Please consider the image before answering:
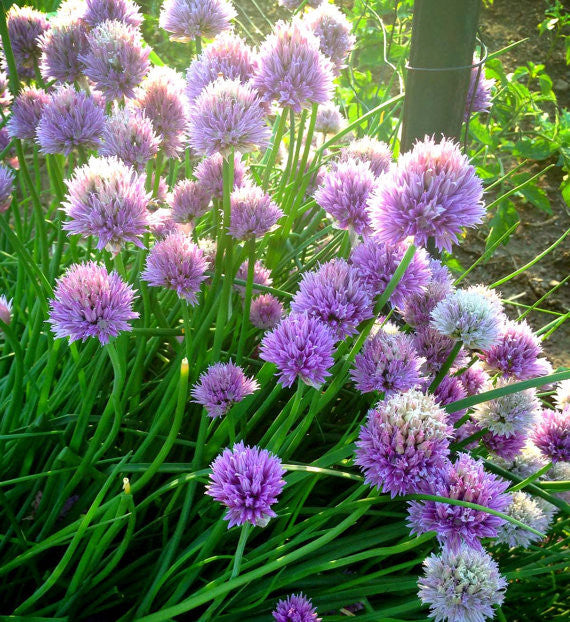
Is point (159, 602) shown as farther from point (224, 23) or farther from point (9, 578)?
point (224, 23)

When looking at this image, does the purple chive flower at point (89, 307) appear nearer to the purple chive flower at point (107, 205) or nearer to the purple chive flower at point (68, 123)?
the purple chive flower at point (107, 205)

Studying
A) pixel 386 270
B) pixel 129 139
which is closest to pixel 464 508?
pixel 386 270

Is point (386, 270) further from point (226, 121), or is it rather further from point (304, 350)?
point (226, 121)

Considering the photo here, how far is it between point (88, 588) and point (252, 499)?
1.06 ft

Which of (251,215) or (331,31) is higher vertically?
(331,31)

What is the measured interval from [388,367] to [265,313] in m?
0.27

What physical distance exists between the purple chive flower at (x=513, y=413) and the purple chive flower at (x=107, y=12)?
3.09ft

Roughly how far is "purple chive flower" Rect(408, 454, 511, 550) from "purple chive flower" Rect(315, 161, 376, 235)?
338 millimetres

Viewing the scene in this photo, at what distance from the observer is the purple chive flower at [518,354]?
36.1 inches

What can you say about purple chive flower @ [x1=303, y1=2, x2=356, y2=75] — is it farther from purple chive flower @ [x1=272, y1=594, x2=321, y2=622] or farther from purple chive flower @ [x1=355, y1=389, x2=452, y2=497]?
purple chive flower @ [x1=272, y1=594, x2=321, y2=622]

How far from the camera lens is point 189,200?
101 cm

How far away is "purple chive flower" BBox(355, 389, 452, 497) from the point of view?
0.75 metres

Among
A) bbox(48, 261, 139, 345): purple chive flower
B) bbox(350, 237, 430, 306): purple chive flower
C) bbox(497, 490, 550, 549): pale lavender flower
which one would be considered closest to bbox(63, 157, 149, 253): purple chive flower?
bbox(48, 261, 139, 345): purple chive flower

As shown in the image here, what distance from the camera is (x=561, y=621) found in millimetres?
1017
